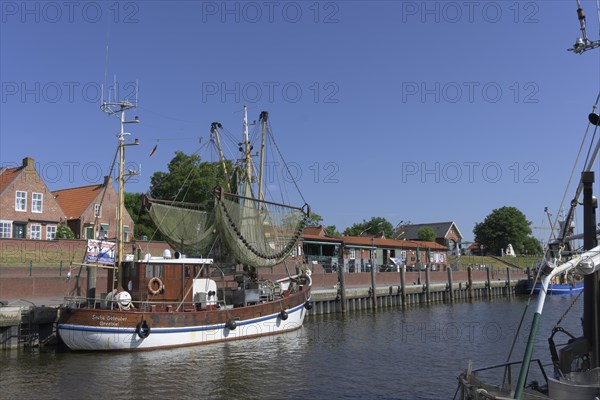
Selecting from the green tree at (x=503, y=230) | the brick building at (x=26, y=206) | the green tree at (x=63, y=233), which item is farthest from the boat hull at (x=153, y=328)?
the green tree at (x=503, y=230)

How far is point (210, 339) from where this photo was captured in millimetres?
27078

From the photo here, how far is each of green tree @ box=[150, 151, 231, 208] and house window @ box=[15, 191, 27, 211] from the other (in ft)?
42.2

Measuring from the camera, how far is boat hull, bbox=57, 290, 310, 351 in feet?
78.0

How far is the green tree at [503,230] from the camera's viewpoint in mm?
110438

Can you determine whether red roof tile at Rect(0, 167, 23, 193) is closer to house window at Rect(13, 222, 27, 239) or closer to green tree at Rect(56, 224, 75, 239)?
house window at Rect(13, 222, 27, 239)

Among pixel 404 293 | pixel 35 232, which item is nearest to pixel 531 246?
pixel 404 293

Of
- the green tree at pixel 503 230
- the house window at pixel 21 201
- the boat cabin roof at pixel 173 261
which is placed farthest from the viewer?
the green tree at pixel 503 230

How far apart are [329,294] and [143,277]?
1877cm

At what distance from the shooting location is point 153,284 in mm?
26422

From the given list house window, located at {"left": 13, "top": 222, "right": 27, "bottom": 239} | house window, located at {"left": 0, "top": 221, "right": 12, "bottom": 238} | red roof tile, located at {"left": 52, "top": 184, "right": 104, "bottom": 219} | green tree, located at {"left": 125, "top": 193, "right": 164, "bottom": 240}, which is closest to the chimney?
house window, located at {"left": 13, "top": 222, "right": 27, "bottom": 239}

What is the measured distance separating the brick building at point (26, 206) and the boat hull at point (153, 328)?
1181 inches

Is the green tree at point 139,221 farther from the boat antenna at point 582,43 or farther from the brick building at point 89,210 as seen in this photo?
the boat antenna at point 582,43

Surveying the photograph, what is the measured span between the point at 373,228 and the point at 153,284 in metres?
83.5

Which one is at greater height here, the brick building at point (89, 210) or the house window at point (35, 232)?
the brick building at point (89, 210)
